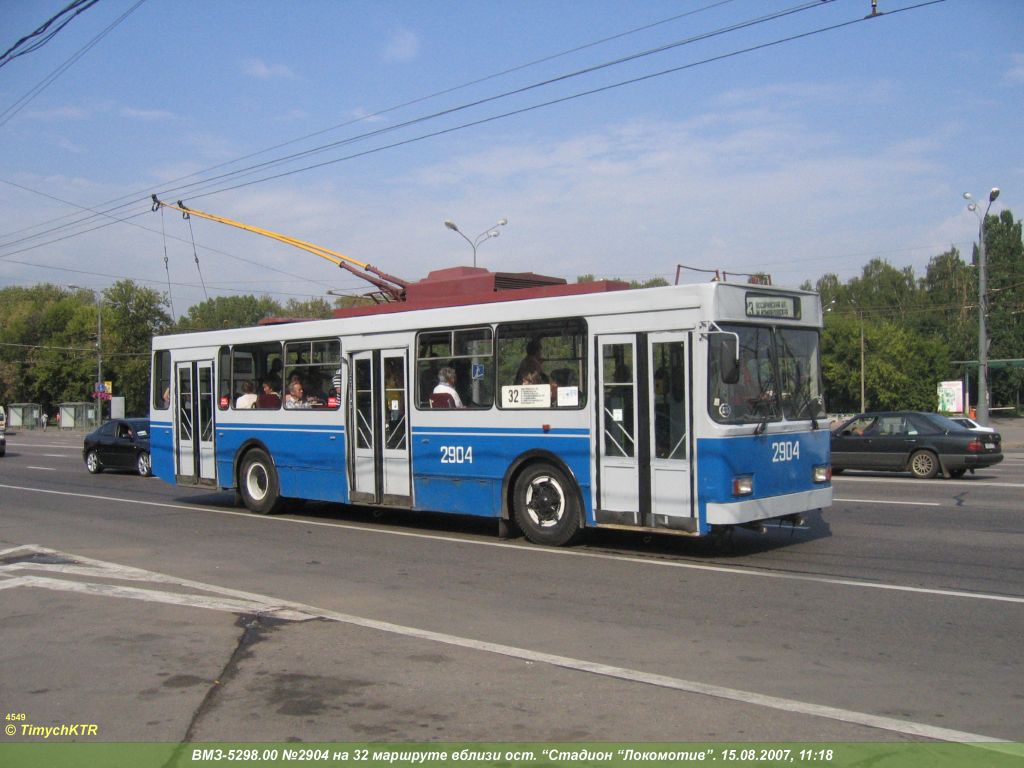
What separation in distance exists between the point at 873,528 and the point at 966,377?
3208 inches

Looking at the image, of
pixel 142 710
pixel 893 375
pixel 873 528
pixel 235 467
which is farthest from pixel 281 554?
pixel 893 375

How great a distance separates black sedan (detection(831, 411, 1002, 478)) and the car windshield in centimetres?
1005

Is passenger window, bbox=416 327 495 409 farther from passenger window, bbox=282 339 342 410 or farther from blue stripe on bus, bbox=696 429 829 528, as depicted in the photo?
blue stripe on bus, bbox=696 429 829 528

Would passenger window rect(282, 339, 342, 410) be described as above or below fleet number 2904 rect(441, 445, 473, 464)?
→ above

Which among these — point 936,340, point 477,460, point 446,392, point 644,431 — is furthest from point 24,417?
point 936,340

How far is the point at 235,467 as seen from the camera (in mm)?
15633

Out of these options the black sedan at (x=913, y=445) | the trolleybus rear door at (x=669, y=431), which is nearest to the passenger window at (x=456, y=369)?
the trolleybus rear door at (x=669, y=431)

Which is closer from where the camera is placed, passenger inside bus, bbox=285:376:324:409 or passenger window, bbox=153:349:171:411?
passenger inside bus, bbox=285:376:324:409

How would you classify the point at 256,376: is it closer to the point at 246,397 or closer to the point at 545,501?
the point at 246,397

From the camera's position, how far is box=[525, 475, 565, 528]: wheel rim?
36.4ft

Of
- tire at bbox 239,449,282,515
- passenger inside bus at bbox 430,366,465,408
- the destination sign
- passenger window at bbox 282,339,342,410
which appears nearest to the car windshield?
the destination sign

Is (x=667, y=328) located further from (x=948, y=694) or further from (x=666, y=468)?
(x=948, y=694)

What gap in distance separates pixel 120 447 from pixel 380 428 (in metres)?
14.3

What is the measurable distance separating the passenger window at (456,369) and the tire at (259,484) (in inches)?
145
